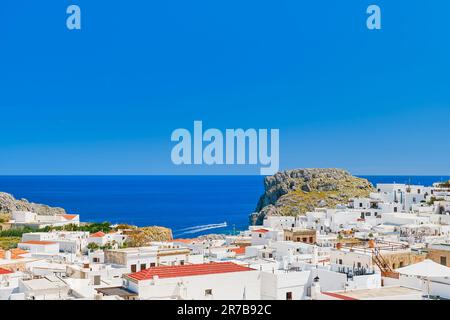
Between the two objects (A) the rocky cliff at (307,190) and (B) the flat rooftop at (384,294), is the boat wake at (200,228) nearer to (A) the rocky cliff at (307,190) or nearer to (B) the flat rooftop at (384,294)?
(A) the rocky cliff at (307,190)

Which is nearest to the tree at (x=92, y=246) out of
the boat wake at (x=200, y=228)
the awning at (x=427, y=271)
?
the awning at (x=427, y=271)

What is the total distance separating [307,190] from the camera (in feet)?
212

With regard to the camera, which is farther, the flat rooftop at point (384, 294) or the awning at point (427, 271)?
the awning at point (427, 271)

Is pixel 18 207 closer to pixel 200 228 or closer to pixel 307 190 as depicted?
pixel 200 228

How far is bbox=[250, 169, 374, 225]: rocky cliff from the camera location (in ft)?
183

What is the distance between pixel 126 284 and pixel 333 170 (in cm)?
5838

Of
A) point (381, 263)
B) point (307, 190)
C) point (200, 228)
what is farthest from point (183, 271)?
point (307, 190)

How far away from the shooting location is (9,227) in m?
35.8

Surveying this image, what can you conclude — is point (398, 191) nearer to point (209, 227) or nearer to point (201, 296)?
point (209, 227)

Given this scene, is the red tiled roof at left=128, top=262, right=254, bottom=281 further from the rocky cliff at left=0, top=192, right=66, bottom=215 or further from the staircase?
the rocky cliff at left=0, top=192, right=66, bottom=215

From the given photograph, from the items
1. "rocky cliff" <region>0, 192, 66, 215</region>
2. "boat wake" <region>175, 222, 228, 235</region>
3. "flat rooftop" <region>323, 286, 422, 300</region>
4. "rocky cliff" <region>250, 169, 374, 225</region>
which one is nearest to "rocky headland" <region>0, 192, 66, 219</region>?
"rocky cliff" <region>0, 192, 66, 215</region>

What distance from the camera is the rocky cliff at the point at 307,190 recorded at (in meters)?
55.8
